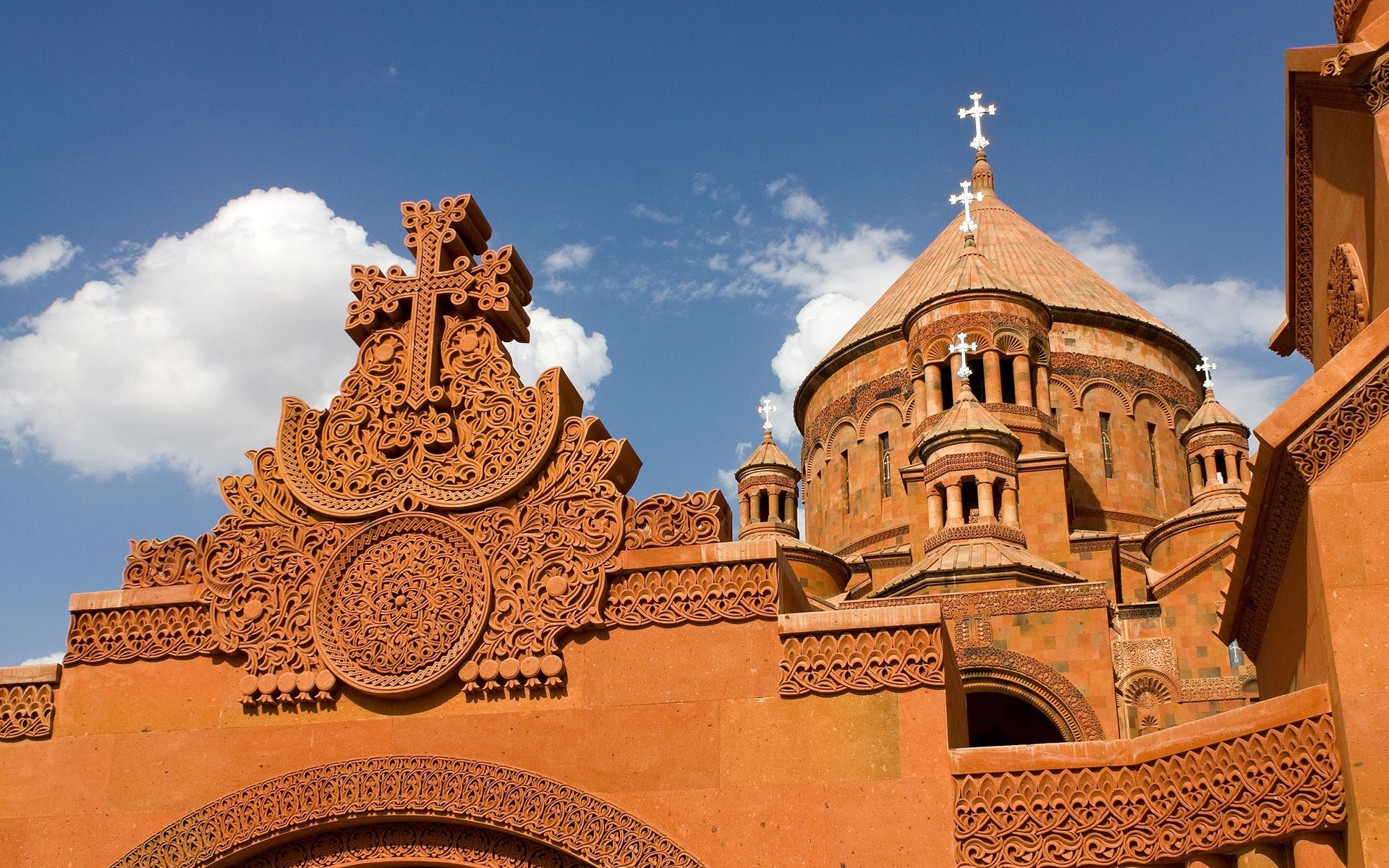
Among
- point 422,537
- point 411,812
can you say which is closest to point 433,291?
point 422,537

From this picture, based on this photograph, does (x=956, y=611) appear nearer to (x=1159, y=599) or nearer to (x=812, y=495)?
(x=1159, y=599)

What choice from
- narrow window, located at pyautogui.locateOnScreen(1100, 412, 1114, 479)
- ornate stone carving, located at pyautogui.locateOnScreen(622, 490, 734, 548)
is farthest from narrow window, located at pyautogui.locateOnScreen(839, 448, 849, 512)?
ornate stone carving, located at pyautogui.locateOnScreen(622, 490, 734, 548)

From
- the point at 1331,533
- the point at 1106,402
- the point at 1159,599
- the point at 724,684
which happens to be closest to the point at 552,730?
the point at 724,684

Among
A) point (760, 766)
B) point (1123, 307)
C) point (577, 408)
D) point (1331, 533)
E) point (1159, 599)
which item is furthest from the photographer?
point (1123, 307)

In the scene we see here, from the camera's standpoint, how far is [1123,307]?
3925 cm

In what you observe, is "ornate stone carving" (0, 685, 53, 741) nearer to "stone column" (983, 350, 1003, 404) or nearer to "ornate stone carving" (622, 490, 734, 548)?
"ornate stone carving" (622, 490, 734, 548)

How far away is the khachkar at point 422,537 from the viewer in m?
7.05

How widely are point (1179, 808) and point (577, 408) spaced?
12.3 ft

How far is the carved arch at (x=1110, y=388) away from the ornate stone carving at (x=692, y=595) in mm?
30978

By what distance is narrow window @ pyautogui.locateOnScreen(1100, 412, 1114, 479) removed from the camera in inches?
1380

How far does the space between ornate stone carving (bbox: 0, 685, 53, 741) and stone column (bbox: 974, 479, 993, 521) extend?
20250mm

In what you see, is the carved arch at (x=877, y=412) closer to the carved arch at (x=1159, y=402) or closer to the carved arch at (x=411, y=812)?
the carved arch at (x=1159, y=402)

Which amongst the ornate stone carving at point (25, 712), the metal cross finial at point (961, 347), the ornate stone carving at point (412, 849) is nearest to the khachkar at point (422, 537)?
the ornate stone carving at point (25, 712)

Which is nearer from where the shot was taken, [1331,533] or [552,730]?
[1331,533]
